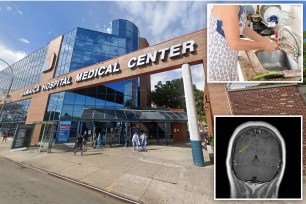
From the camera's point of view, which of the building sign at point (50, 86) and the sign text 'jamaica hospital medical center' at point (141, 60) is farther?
the building sign at point (50, 86)

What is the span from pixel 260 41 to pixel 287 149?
595cm

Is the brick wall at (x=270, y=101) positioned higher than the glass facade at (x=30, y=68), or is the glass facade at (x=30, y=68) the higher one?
the glass facade at (x=30, y=68)

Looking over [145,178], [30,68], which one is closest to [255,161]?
[145,178]

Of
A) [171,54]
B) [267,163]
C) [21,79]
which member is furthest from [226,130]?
[21,79]

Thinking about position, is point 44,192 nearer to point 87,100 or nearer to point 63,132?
point 63,132

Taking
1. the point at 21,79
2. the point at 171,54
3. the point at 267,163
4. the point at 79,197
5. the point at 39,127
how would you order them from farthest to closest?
the point at 21,79 < the point at 39,127 < the point at 171,54 < the point at 79,197 < the point at 267,163

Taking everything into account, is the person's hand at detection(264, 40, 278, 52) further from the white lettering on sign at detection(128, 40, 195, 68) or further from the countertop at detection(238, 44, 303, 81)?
the white lettering on sign at detection(128, 40, 195, 68)

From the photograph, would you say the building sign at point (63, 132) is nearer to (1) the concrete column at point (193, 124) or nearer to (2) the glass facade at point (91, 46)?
(2) the glass facade at point (91, 46)

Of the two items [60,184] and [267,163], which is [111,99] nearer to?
[60,184]

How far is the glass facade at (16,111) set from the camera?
2767cm

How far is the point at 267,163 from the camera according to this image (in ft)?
11.4

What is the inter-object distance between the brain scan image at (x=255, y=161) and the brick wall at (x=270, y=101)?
5661 mm

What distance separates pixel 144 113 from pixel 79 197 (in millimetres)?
14943

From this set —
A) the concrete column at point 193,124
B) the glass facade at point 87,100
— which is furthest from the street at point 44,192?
the glass facade at point 87,100
